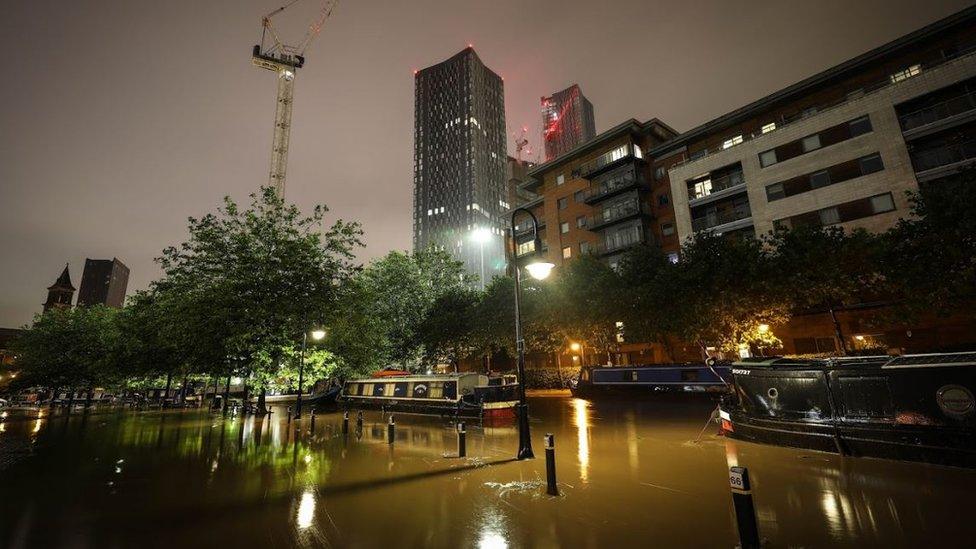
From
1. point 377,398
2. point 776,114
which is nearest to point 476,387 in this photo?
point 377,398

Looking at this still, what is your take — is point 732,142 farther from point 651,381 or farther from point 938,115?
point 651,381

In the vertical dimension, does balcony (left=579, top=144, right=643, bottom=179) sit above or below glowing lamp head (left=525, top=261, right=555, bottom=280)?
above

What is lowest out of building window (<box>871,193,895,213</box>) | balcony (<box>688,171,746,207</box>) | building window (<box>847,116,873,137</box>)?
building window (<box>871,193,895,213</box>)

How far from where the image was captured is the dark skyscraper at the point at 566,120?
588ft

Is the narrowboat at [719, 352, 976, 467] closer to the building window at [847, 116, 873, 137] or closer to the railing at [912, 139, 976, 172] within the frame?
the railing at [912, 139, 976, 172]

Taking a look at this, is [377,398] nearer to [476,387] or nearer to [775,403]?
[476,387]

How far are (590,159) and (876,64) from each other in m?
23.1

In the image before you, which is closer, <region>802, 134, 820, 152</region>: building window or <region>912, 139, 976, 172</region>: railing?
<region>912, 139, 976, 172</region>: railing

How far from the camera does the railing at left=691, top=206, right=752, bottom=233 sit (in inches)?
1325

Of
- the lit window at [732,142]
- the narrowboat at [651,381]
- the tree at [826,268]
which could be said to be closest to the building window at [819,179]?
the lit window at [732,142]

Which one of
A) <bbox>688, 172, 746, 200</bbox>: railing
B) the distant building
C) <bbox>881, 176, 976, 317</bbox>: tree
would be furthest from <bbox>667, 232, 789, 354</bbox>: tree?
the distant building

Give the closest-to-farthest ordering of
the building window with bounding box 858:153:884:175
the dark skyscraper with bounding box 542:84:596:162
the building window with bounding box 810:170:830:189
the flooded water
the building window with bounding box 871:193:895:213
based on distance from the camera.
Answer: the flooded water → the building window with bounding box 871:193:895:213 → the building window with bounding box 858:153:884:175 → the building window with bounding box 810:170:830:189 → the dark skyscraper with bounding box 542:84:596:162

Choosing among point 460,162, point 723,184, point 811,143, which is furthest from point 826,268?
point 460,162

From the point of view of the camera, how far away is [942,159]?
1000 inches
